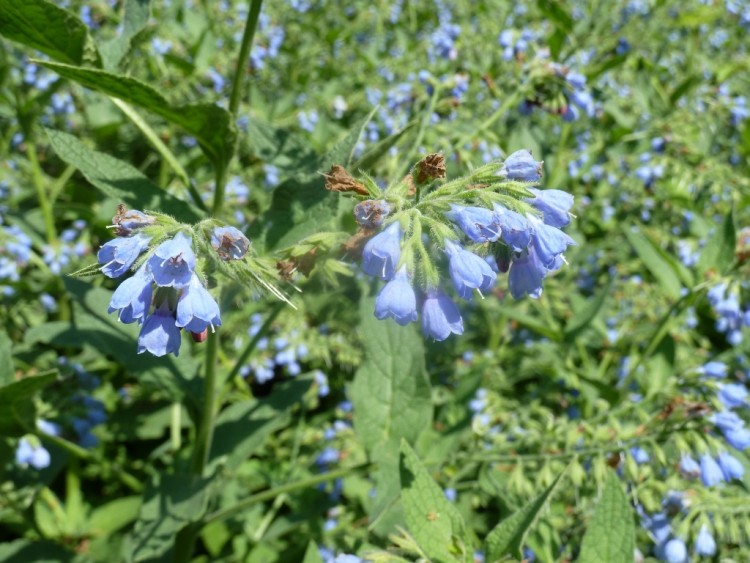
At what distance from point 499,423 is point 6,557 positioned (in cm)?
176

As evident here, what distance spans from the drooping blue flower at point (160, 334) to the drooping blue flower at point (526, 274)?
2.07 feet

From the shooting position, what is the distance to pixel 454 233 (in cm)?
135

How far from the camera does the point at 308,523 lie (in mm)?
2775

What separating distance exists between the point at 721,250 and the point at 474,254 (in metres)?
1.64

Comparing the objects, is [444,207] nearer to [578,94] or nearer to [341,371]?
[578,94]

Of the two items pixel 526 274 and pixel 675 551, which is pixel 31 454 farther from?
pixel 675 551

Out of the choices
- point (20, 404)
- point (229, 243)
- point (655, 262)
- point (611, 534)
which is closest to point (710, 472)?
point (611, 534)

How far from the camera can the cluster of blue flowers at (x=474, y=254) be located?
1.27 metres

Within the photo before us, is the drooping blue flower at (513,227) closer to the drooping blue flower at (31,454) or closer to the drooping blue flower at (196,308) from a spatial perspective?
the drooping blue flower at (196,308)

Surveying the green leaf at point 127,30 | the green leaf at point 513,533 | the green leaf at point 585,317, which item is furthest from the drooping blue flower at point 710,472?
the green leaf at point 127,30

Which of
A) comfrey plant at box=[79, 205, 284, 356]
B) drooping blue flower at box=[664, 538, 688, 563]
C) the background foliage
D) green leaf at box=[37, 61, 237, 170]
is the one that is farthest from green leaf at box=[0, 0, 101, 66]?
drooping blue flower at box=[664, 538, 688, 563]

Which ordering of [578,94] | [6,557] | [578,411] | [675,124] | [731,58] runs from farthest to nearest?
[731,58], [675,124], [578,411], [578,94], [6,557]

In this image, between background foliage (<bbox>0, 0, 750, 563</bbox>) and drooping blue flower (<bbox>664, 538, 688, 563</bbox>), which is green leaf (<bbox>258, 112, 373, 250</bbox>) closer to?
background foliage (<bbox>0, 0, 750, 563</bbox>)

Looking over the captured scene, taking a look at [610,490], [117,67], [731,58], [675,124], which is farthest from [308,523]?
[731,58]
